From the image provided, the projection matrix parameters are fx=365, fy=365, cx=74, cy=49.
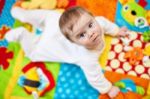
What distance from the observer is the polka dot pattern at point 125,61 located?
4.78 feet

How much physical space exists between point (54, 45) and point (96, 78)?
217mm

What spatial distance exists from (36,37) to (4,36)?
156 mm

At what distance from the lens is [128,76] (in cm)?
146

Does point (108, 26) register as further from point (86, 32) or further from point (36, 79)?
point (36, 79)

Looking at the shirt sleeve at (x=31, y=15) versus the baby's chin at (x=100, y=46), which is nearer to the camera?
the baby's chin at (x=100, y=46)

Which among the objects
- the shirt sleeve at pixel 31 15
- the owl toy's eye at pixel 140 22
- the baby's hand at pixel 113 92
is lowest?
the baby's hand at pixel 113 92

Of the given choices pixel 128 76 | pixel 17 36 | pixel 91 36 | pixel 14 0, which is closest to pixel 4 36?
pixel 17 36

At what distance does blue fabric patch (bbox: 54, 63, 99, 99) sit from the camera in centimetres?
144

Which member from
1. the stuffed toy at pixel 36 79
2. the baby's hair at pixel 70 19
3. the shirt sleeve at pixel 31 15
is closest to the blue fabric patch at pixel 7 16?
the shirt sleeve at pixel 31 15

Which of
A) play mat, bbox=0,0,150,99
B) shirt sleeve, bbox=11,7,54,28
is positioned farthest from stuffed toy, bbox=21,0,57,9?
play mat, bbox=0,0,150,99

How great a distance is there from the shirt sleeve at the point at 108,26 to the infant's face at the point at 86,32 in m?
0.13

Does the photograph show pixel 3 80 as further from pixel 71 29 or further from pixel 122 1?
pixel 122 1

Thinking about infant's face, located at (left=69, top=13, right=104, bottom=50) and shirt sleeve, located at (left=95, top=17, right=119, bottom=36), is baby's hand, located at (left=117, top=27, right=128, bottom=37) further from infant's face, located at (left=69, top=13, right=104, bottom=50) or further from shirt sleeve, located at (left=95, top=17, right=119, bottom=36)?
infant's face, located at (left=69, top=13, right=104, bottom=50)

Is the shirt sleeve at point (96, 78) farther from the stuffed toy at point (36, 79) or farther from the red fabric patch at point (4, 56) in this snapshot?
the red fabric patch at point (4, 56)
